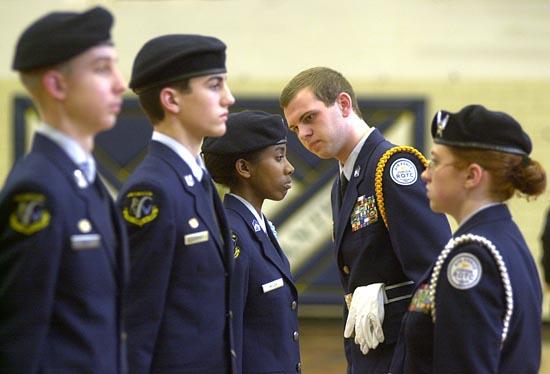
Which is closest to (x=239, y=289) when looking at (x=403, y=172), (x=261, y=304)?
(x=261, y=304)

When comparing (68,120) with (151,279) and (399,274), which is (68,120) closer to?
(151,279)

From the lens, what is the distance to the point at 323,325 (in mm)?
8195

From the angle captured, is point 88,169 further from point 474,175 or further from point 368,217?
point 368,217

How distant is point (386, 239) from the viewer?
11.2ft

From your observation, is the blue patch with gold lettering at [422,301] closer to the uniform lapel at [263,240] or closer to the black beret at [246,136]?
the uniform lapel at [263,240]

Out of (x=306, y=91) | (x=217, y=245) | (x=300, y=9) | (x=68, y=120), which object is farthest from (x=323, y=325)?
(x=68, y=120)

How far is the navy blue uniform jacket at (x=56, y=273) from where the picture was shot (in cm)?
218

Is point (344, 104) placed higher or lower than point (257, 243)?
higher

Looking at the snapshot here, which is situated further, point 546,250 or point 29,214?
point 546,250

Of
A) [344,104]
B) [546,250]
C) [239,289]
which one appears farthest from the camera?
[546,250]

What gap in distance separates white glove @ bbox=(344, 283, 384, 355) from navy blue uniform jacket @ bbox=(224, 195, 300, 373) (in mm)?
196

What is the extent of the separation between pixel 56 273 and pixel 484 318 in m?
0.95

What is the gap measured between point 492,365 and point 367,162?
3.87 feet

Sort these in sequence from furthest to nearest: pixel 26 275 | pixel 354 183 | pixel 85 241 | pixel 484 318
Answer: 1. pixel 354 183
2. pixel 484 318
3. pixel 85 241
4. pixel 26 275
